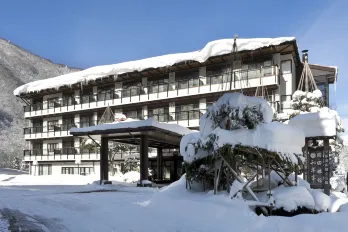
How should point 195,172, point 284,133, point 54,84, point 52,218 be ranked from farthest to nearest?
point 54,84, point 195,172, point 284,133, point 52,218

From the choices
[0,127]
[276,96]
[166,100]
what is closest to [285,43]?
[276,96]

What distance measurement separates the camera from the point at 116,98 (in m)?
34.7

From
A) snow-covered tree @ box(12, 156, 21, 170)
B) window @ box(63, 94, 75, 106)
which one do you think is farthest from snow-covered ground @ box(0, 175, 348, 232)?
snow-covered tree @ box(12, 156, 21, 170)

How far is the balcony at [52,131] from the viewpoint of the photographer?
37.3 meters

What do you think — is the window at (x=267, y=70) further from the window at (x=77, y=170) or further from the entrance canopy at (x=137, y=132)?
the window at (x=77, y=170)

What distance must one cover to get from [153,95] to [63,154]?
1271 centimetres

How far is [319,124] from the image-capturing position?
469 inches

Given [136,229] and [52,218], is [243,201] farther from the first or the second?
[52,218]

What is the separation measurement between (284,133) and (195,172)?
3.22m

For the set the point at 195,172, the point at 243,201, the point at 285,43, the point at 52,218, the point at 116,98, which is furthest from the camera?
the point at 116,98

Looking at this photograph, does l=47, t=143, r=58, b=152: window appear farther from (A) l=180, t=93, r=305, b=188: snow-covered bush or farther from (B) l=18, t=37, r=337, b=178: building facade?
(A) l=180, t=93, r=305, b=188: snow-covered bush

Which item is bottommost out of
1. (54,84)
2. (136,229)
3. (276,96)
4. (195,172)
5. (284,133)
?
(136,229)

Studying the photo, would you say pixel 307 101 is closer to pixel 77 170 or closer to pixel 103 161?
pixel 103 161

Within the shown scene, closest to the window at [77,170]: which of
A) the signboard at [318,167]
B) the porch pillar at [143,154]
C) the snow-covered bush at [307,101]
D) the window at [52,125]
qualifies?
the window at [52,125]
